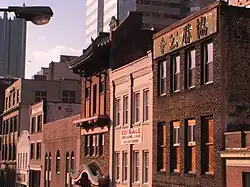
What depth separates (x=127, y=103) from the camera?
35.4 metres

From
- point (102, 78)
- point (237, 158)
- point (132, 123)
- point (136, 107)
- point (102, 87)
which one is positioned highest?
point (102, 78)

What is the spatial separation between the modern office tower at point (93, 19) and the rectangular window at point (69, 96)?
94.9 meters

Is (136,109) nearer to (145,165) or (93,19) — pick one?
(145,165)

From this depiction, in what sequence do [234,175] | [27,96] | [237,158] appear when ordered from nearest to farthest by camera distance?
[237,158] < [234,175] < [27,96]

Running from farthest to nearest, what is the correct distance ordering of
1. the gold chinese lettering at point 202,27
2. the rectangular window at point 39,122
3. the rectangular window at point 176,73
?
the rectangular window at point 39,122 → the rectangular window at point 176,73 → the gold chinese lettering at point 202,27

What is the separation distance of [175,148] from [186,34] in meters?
5.68

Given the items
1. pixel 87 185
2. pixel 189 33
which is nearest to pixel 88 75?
pixel 87 185

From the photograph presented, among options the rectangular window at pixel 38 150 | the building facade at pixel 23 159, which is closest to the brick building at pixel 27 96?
the building facade at pixel 23 159

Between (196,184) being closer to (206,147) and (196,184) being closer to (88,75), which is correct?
(206,147)

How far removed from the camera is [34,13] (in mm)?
10039

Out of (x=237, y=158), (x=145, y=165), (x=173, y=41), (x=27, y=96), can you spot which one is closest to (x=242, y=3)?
(x=173, y=41)

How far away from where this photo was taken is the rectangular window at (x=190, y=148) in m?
26.2

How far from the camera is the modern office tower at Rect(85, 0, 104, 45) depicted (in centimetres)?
16850

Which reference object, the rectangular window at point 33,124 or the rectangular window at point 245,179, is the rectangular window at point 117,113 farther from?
the rectangular window at point 33,124
